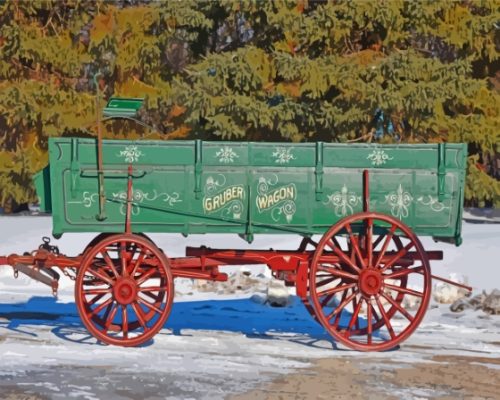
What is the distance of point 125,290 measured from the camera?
8750mm

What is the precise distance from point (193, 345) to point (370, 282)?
190 cm

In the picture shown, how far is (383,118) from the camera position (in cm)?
1922

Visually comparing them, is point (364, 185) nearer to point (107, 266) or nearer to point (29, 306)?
point (107, 266)

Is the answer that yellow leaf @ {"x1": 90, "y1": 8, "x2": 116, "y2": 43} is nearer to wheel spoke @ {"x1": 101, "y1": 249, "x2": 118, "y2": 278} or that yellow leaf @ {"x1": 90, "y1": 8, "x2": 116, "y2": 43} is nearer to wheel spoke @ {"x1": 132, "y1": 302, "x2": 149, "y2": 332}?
wheel spoke @ {"x1": 101, "y1": 249, "x2": 118, "y2": 278}

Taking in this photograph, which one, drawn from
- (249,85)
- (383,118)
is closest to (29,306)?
(249,85)

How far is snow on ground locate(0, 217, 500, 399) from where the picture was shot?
7.34 m

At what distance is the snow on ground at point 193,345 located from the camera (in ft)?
24.1

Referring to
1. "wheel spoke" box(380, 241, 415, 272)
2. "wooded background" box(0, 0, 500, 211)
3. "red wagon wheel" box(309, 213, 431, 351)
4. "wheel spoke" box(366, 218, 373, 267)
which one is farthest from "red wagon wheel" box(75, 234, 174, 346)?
"wooded background" box(0, 0, 500, 211)

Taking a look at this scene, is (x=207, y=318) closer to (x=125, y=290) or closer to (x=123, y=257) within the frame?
(x=125, y=290)

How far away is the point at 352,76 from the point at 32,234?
7168 millimetres

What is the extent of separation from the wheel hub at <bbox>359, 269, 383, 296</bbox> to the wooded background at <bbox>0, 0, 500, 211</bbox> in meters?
8.82

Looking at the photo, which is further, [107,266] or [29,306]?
[29,306]

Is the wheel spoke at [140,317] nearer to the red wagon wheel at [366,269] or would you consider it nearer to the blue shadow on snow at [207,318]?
the blue shadow on snow at [207,318]

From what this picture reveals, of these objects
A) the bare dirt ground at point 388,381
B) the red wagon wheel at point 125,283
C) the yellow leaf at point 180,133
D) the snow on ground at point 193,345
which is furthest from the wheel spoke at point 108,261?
the yellow leaf at point 180,133
